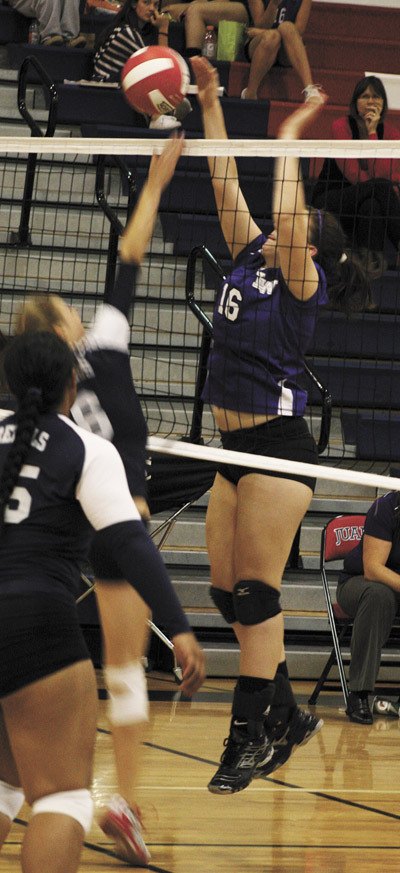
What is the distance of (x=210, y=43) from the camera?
10.8m

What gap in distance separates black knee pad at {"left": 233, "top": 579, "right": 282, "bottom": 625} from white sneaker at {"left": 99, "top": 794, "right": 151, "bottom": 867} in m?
0.71

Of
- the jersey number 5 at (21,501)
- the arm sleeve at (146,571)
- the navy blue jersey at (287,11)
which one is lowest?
the arm sleeve at (146,571)

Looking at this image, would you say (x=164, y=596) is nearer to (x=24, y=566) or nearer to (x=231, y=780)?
(x=24, y=566)

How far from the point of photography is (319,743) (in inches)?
240

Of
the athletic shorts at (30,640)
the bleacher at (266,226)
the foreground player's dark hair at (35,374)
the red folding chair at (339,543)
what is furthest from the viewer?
the bleacher at (266,226)

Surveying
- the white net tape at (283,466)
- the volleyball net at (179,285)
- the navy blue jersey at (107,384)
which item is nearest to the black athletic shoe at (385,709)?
the volleyball net at (179,285)

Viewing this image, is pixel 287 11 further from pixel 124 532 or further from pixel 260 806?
pixel 124 532

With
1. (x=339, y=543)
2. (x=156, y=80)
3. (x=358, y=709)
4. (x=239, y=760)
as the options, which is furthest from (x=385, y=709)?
(x=156, y=80)

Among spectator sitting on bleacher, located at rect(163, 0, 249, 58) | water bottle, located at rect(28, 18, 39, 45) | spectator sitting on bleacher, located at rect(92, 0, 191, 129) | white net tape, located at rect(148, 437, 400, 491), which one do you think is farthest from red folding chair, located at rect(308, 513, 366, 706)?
water bottle, located at rect(28, 18, 39, 45)

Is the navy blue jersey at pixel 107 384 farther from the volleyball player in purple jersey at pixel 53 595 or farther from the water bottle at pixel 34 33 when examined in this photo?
the water bottle at pixel 34 33

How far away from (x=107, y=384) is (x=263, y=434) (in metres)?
0.69

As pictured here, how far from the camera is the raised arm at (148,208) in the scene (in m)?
3.98

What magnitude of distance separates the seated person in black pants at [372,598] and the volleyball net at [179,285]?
3.91 ft

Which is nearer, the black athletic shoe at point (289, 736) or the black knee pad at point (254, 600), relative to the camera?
the black knee pad at point (254, 600)
